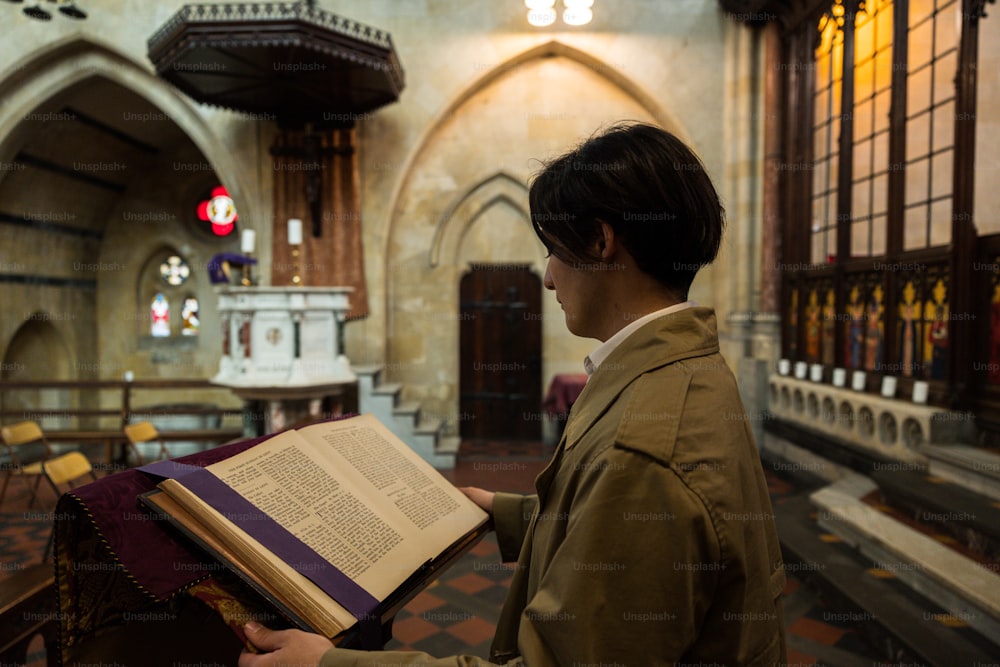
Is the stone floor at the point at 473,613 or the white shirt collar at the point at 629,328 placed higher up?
the white shirt collar at the point at 629,328

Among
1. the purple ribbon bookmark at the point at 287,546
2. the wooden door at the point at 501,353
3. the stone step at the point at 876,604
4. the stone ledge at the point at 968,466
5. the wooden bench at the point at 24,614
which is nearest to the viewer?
the purple ribbon bookmark at the point at 287,546

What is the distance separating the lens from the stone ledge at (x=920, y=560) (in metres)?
2.52

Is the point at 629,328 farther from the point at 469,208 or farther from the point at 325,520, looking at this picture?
the point at 469,208

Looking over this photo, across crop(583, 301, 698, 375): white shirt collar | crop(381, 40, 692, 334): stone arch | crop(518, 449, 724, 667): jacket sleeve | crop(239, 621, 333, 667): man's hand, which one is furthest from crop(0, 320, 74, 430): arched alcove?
crop(518, 449, 724, 667): jacket sleeve

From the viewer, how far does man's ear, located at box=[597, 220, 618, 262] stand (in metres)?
0.94

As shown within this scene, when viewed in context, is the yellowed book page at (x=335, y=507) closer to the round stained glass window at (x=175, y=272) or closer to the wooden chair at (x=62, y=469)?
the wooden chair at (x=62, y=469)

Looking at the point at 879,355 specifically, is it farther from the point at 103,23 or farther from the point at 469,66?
the point at 103,23

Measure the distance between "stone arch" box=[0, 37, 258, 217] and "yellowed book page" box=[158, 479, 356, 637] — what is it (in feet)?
22.9

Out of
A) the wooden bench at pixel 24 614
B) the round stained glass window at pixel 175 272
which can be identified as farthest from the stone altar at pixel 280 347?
Result: the round stained glass window at pixel 175 272

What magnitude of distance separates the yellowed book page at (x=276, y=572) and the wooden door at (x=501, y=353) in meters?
6.96

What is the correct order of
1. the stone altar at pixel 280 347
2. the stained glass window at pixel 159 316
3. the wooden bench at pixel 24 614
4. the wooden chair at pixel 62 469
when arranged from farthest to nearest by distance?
the stained glass window at pixel 159 316 → the stone altar at pixel 280 347 → the wooden chair at pixel 62 469 → the wooden bench at pixel 24 614

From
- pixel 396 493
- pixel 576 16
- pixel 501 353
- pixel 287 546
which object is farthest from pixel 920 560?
pixel 576 16

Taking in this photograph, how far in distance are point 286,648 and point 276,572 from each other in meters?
0.11

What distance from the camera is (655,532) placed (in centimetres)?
A: 78
